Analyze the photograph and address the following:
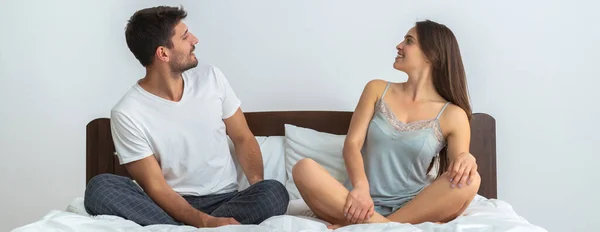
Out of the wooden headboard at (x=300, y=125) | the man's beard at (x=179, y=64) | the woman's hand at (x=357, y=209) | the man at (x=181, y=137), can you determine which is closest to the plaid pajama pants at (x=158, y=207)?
the man at (x=181, y=137)

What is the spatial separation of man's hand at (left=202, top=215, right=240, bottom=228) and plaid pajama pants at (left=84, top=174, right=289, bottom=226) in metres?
0.09

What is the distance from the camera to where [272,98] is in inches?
121

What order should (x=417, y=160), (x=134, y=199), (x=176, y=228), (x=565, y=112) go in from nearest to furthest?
1. (x=176, y=228)
2. (x=134, y=199)
3. (x=417, y=160)
4. (x=565, y=112)

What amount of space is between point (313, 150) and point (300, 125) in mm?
205

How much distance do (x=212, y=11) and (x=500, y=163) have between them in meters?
1.22

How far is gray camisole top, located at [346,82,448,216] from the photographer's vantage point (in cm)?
245

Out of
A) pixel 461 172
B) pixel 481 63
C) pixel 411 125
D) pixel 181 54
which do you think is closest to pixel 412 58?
pixel 411 125

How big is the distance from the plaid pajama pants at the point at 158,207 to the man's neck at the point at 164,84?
31 centimetres

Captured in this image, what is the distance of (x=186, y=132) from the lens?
100 inches

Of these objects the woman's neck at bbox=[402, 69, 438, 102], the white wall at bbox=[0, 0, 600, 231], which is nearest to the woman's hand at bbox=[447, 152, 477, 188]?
the woman's neck at bbox=[402, 69, 438, 102]

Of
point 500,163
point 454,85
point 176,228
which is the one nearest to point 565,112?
point 500,163

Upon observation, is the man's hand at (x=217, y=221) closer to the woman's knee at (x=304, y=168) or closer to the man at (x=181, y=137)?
the man at (x=181, y=137)

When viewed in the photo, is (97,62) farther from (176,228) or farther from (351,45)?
(176,228)

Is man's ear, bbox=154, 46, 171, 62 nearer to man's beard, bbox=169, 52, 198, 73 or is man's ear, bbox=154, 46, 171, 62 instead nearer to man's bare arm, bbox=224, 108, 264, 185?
man's beard, bbox=169, 52, 198, 73
